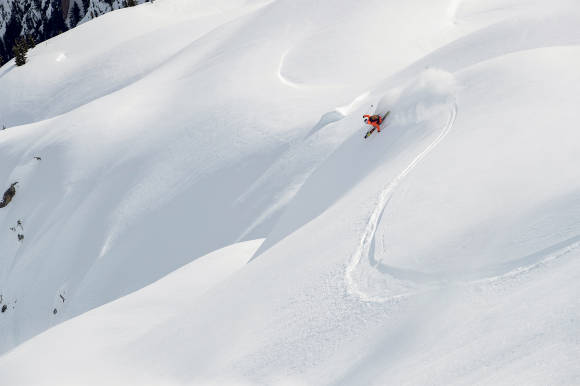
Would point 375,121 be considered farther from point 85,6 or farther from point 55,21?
point 55,21

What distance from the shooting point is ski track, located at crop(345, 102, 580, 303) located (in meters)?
4.57

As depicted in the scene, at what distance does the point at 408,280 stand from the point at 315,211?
5454 mm

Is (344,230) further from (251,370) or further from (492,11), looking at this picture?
(492,11)

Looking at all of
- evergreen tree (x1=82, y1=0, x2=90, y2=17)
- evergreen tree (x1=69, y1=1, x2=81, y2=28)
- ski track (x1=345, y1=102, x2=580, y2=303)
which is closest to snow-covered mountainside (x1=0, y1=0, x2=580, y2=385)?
ski track (x1=345, y1=102, x2=580, y2=303)

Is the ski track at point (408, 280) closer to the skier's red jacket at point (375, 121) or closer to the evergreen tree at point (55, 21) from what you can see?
the skier's red jacket at point (375, 121)

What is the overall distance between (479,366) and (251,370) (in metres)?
2.60

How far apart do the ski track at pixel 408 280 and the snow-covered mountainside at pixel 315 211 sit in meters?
0.03

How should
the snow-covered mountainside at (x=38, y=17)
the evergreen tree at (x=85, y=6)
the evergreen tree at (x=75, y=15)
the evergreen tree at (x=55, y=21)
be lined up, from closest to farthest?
the evergreen tree at (x=85, y=6) < the evergreen tree at (x=75, y=15) < the snow-covered mountainside at (x=38, y=17) < the evergreen tree at (x=55, y=21)

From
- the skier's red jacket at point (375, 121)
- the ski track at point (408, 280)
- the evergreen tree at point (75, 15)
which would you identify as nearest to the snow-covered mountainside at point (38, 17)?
the evergreen tree at point (75, 15)

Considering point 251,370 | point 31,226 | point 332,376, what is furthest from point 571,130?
point 31,226

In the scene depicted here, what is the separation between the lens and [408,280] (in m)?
5.41

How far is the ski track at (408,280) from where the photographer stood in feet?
15.0

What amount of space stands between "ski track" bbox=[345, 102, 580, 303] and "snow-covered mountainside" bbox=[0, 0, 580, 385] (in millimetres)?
27

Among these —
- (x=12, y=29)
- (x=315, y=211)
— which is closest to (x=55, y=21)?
(x=12, y=29)
